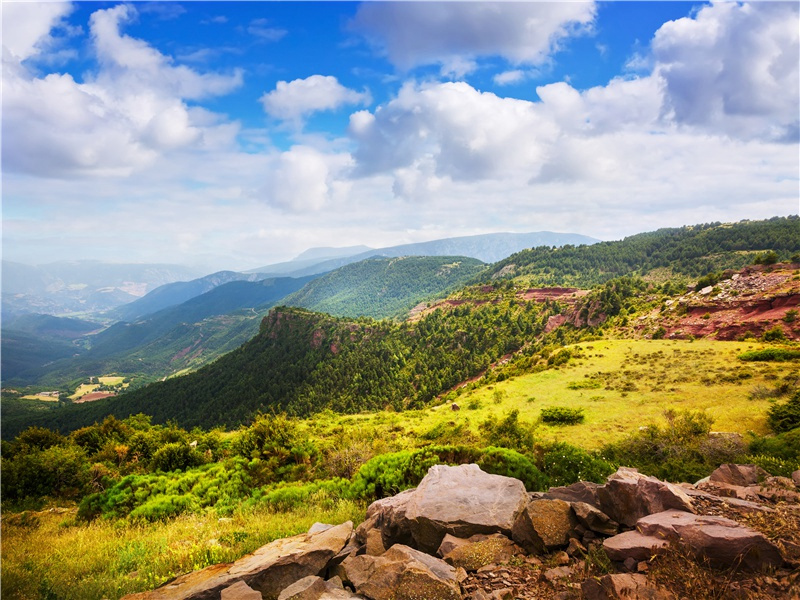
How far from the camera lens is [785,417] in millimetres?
16391

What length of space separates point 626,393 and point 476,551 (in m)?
27.6

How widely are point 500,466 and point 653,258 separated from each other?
579 feet

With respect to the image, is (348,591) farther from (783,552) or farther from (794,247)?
(794,247)

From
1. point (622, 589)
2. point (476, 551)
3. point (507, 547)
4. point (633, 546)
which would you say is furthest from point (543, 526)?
point (622, 589)

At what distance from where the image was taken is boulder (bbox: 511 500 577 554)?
6.57 metres

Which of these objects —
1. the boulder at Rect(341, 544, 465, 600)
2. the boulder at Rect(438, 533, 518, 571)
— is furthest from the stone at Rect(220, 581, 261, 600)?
the boulder at Rect(438, 533, 518, 571)

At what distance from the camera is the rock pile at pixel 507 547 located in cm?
523

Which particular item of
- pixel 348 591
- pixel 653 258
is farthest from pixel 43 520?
pixel 653 258

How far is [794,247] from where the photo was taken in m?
110

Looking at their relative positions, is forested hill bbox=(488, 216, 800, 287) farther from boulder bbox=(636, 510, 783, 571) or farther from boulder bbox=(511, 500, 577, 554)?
boulder bbox=(636, 510, 783, 571)

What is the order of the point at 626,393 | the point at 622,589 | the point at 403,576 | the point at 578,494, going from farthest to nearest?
the point at 626,393 < the point at 578,494 < the point at 403,576 < the point at 622,589

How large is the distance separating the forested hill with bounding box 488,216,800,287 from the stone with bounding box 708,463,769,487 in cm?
12124

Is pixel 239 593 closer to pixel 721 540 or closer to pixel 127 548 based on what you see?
pixel 127 548

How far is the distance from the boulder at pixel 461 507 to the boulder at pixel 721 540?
104 inches
